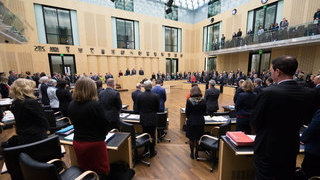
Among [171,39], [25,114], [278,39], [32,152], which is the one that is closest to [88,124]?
[32,152]

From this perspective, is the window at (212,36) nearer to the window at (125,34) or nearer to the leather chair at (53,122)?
the window at (125,34)

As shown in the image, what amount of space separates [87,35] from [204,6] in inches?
505

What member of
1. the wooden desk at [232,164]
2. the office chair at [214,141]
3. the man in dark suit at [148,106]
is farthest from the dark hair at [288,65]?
the man in dark suit at [148,106]

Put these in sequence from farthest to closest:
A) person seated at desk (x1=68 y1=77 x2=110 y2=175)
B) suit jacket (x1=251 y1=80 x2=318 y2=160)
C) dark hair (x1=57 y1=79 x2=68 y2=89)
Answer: dark hair (x1=57 y1=79 x2=68 y2=89) → person seated at desk (x1=68 y1=77 x2=110 y2=175) → suit jacket (x1=251 y1=80 x2=318 y2=160)

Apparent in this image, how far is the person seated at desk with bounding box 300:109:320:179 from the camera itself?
1573mm

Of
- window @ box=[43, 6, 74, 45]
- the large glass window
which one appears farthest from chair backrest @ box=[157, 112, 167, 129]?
the large glass window

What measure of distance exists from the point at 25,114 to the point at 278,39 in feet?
40.2

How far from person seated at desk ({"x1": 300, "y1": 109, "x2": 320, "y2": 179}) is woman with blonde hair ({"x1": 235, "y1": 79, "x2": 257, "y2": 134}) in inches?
41.0

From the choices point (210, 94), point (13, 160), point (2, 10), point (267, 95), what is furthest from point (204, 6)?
point (13, 160)

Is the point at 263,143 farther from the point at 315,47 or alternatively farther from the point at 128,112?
the point at 315,47

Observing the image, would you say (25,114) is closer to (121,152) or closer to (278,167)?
(121,152)

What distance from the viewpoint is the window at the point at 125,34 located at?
13.3 meters

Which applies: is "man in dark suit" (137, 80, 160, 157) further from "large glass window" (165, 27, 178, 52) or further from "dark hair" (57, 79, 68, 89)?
"large glass window" (165, 27, 178, 52)

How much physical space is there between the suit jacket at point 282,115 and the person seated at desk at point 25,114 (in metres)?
2.58
